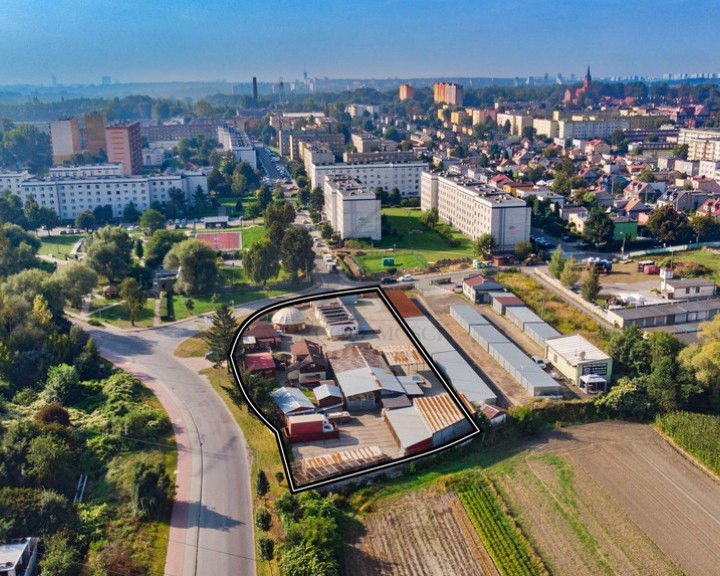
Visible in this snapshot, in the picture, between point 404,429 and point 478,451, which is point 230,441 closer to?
point 478,451

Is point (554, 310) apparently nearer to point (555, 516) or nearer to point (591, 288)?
point (591, 288)

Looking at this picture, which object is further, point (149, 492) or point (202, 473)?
point (202, 473)

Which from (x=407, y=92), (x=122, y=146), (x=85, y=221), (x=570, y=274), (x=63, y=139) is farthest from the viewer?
(x=407, y=92)

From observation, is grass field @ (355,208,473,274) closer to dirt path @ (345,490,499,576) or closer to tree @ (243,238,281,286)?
tree @ (243,238,281,286)

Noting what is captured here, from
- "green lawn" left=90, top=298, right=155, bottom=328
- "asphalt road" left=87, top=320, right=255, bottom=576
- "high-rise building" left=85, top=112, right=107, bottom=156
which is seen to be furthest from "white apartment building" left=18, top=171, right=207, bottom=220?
"asphalt road" left=87, top=320, right=255, bottom=576

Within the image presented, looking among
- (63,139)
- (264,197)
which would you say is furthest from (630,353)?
(63,139)

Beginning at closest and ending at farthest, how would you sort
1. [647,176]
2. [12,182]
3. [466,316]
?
1. [466,316]
2. [12,182]
3. [647,176]

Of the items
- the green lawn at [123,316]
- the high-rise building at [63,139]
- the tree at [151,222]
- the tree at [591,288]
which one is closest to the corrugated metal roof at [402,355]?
the green lawn at [123,316]
